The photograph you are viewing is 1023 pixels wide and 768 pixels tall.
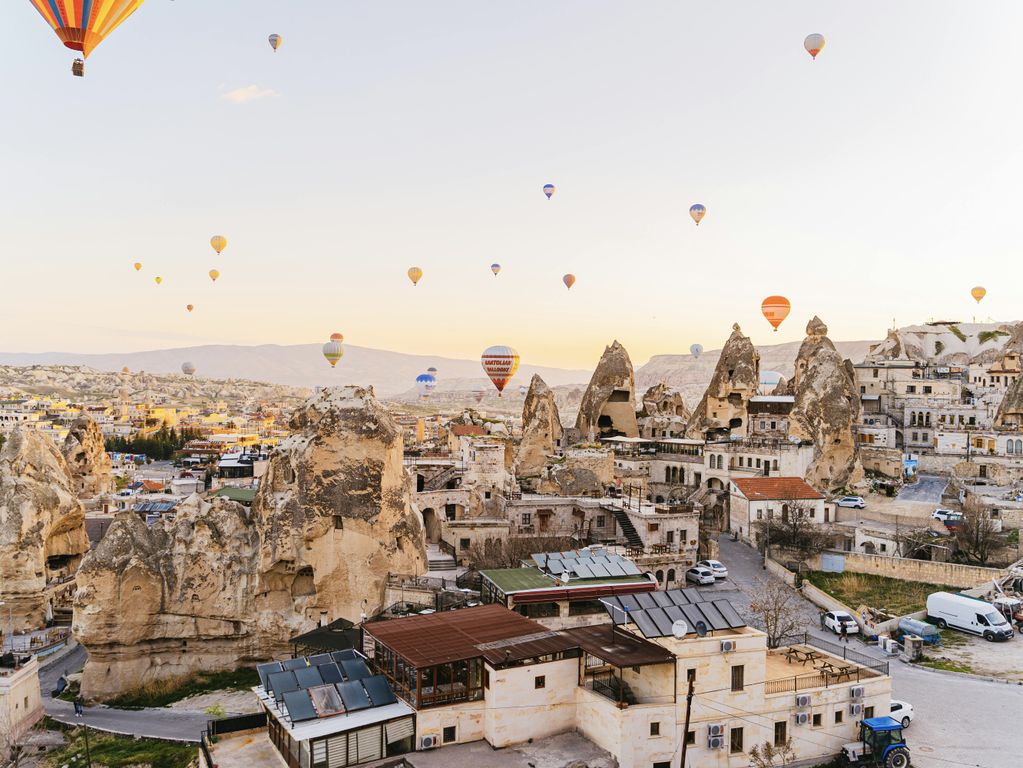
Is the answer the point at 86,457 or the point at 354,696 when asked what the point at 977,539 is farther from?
the point at 86,457

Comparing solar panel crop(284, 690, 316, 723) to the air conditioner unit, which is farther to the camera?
the air conditioner unit

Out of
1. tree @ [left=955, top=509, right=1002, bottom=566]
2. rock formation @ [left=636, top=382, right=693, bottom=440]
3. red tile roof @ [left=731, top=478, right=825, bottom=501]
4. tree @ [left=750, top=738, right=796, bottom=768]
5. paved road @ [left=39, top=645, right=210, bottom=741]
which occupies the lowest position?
paved road @ [left=39, top=645, right=210, bottom=741]

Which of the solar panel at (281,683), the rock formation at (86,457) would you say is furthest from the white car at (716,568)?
the rock formation at (86,457)

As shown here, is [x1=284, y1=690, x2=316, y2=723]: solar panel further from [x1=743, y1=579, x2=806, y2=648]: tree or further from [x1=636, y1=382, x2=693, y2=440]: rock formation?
[x1=636, y1=382, x2=693, y2=440]: rock formation

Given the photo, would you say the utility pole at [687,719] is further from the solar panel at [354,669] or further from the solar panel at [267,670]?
the solar panel at [267,670]

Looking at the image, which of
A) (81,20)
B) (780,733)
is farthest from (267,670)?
(81,20)

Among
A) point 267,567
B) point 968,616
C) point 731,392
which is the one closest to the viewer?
point 968,616

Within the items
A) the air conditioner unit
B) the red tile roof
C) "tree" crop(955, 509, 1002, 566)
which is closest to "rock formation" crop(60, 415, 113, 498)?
the red tile roof
